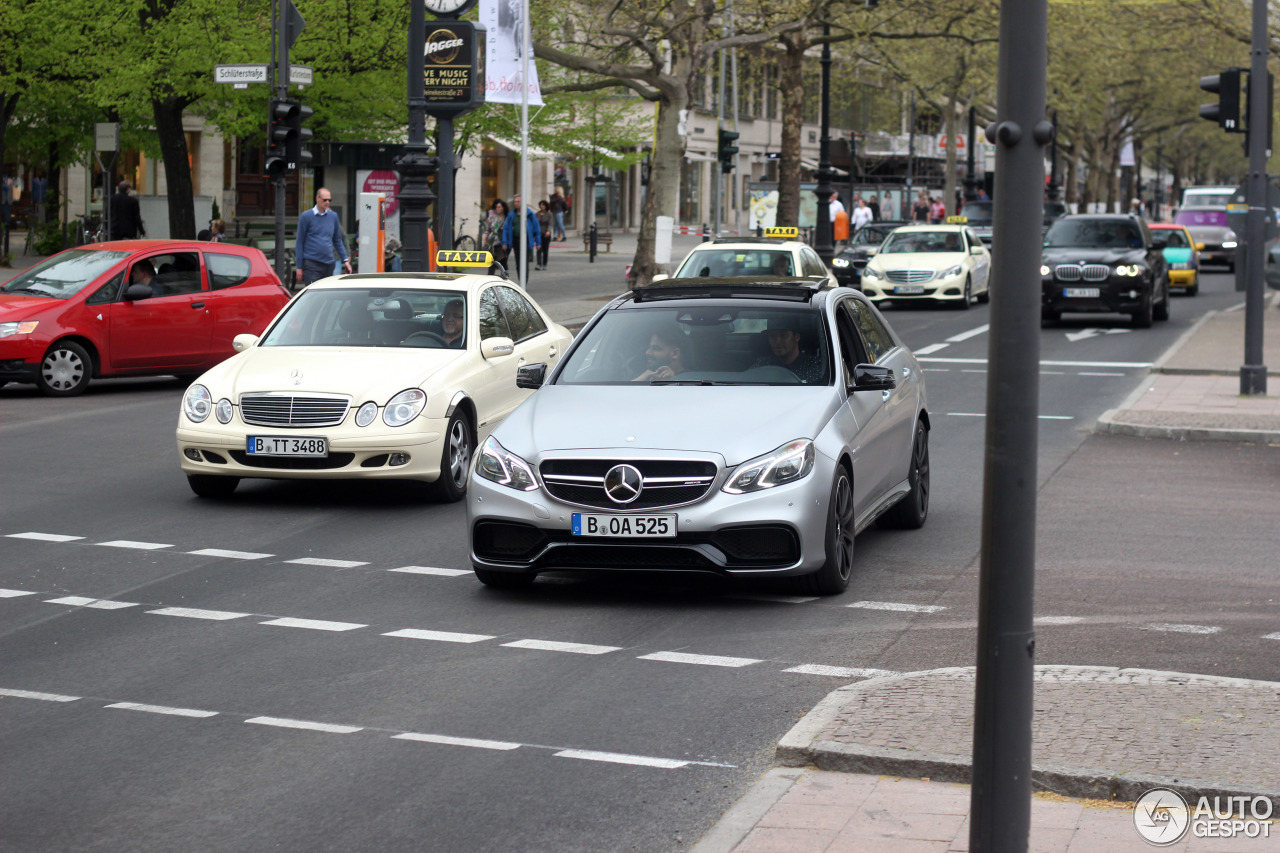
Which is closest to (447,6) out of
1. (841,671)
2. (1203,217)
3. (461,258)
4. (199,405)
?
(461,258)

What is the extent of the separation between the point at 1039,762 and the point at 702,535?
115 inches

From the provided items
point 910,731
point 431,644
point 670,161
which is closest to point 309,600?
point 431,644

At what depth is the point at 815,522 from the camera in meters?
8.10

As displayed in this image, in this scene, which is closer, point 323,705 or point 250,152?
point 323,705

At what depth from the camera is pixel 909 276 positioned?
31734 millimetres

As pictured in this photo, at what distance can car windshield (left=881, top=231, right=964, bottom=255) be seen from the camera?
107ft

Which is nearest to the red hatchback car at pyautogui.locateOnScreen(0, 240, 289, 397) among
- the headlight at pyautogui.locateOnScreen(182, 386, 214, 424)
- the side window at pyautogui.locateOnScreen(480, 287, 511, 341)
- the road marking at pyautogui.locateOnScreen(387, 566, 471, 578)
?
the side window at pyautogui.locateOnScreen(480, 287, 511, 341)

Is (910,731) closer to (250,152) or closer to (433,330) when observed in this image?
(433,330)

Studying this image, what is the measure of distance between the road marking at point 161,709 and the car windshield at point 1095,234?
937 inches

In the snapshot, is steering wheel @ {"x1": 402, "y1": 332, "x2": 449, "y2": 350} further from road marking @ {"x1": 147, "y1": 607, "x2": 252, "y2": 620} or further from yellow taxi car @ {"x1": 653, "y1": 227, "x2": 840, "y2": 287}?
yellow taxi car @ {"x1": 653, "y1": 227, "x2": 840, "y2": 287}

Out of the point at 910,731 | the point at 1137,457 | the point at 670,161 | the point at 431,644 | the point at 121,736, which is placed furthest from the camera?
the point at 670,161

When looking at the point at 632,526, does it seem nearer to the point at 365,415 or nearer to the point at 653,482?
the point at 653,482

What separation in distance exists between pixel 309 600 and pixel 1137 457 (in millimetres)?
7811

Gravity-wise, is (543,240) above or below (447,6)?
below
